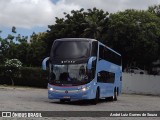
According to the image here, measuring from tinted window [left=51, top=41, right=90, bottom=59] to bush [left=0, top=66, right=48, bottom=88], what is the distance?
30.7 m

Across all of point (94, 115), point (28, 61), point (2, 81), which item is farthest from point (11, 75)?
point (94, 115)

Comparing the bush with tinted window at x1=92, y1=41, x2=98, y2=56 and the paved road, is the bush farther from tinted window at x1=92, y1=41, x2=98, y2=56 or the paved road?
tinted window at x1=92, y1=41, x2=98, y2=56

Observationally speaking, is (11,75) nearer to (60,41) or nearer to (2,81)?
(2,81)

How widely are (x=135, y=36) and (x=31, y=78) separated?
14.5 m

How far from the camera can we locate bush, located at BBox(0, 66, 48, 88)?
56844 millimetres

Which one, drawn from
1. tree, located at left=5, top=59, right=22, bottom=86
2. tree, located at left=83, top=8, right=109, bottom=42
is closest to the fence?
tree, located at left=83, top=8, right=109, bottom=42

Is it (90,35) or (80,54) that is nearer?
(80,54)

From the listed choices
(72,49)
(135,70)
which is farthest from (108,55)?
(135,70)

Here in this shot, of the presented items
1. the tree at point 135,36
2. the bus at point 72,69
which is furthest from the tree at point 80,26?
the bus at point 72,69

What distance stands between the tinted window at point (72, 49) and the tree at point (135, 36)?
3246cm

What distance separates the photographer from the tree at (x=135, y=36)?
190 ft

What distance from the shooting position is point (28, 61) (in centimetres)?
7694

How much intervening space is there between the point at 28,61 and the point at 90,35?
656 inches

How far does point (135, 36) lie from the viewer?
57812 millimetres
